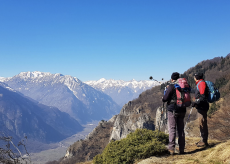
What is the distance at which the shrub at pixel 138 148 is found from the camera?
10.4 metres

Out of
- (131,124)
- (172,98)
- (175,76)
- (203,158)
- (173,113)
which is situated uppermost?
(175,76)

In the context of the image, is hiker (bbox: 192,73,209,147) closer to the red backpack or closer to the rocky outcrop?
the red backpack

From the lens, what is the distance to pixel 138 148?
10750mm

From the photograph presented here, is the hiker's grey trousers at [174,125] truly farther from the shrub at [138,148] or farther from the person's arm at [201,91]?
the person's arm at [201,91]

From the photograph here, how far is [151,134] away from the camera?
470 inches

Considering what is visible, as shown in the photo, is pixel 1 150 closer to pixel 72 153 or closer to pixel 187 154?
pixel 187 154

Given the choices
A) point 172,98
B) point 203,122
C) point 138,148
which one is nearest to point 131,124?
point 138,148

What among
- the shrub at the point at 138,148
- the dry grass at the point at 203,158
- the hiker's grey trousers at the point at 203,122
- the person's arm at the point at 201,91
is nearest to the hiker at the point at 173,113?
the dry grass at the point at 203,158

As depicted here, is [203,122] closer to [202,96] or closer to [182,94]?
[202,96]

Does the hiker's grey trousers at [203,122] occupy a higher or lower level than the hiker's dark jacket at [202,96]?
lower

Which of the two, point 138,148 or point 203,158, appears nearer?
point 203,158

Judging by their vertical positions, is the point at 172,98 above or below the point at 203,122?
above

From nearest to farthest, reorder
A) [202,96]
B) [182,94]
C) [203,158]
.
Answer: [203,158], [182,94], [202,96]

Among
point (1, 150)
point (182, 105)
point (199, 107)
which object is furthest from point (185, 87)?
point (1, 150)
